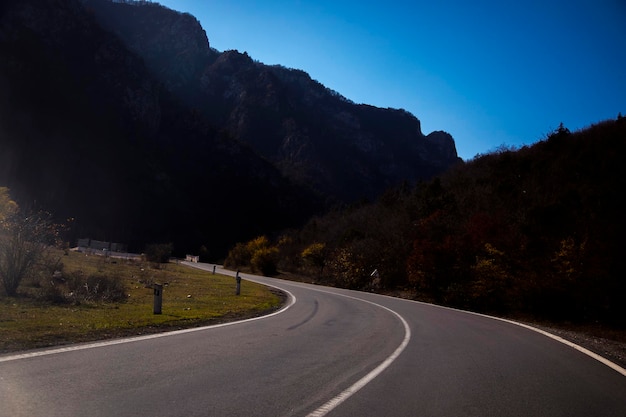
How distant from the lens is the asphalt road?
478 centimetres

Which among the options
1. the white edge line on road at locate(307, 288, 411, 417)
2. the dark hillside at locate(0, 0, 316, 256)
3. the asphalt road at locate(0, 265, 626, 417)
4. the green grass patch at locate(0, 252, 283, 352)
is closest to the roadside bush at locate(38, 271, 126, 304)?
the green grass patch at locate(0, 252, 283, 352)

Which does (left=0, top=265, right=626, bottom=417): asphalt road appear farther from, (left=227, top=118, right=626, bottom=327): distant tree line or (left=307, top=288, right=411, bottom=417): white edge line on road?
(left=227, top=118, right=626, bottom=327): distant tree line

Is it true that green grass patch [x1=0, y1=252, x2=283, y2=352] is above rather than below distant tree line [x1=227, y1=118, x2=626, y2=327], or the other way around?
below

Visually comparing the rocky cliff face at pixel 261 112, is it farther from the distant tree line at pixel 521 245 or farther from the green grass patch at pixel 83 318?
the green grass patch at pixel 83 318

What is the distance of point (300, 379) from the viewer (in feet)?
19.9

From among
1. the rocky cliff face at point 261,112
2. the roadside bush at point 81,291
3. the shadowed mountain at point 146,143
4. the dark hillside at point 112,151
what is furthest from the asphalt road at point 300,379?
the rocky cliff face at point 261,112

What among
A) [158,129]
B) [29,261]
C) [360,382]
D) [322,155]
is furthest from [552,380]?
[322,155]

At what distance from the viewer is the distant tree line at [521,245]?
72.8 ft

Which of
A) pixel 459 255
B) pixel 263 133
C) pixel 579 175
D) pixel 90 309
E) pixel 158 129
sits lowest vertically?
pixel 90 309

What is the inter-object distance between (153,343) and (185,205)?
372 feet

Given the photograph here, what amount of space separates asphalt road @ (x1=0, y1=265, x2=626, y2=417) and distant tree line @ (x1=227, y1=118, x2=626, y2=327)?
14116 mm

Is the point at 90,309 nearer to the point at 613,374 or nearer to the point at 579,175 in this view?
the point at 613,374

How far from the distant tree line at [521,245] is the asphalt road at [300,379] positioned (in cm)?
1412

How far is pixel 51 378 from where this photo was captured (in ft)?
17.7
